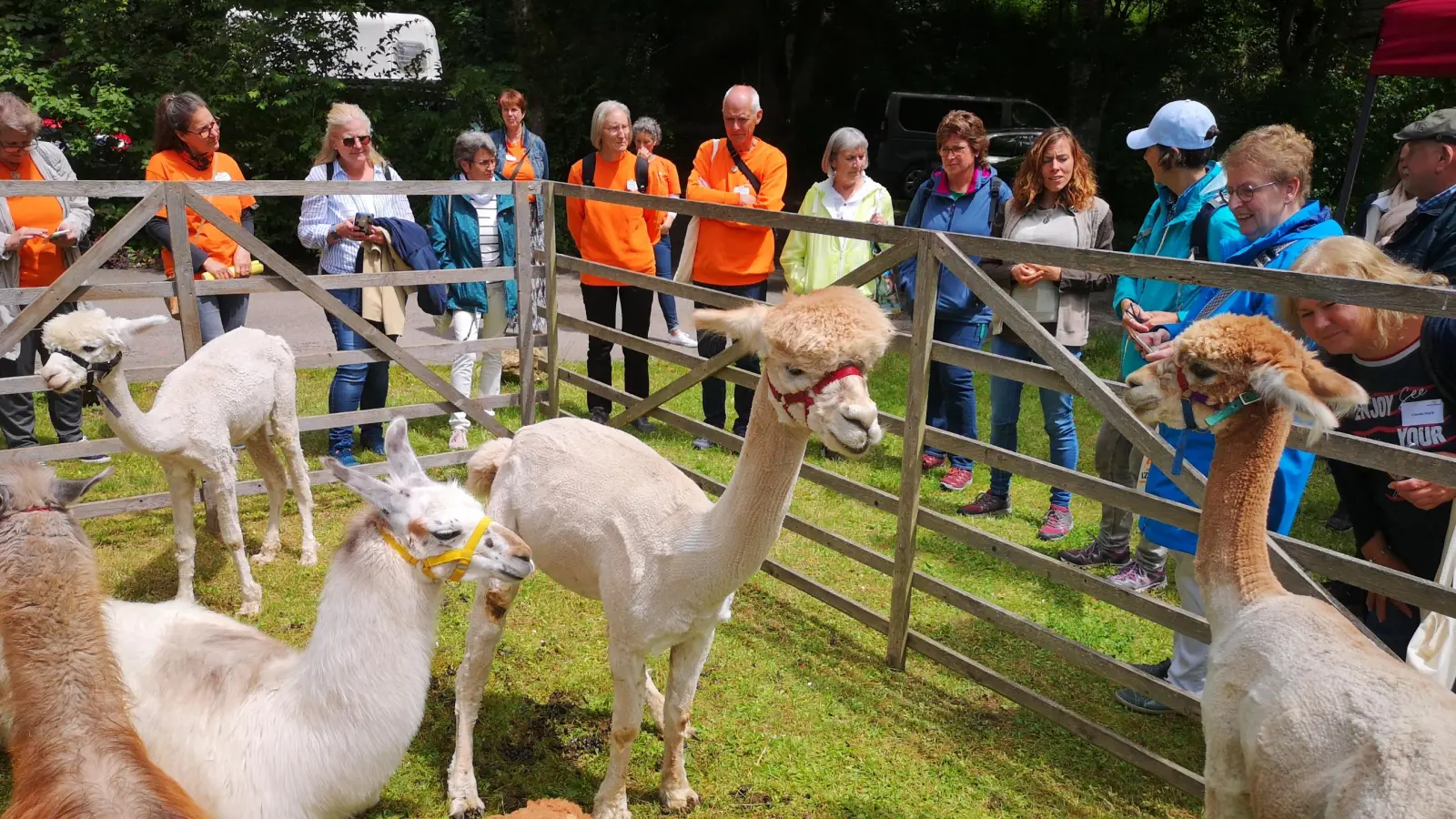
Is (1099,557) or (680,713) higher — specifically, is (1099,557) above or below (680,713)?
below

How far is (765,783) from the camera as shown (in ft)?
11.5

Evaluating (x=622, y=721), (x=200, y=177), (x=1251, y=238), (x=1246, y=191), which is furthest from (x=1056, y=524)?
(x=200, y=177)

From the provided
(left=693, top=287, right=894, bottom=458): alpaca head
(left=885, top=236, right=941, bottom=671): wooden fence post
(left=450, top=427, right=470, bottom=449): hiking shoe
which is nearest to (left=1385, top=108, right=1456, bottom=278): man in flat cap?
(left=885, top=236, right=941, bottom=671): wooden fence post

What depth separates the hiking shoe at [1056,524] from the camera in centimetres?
577

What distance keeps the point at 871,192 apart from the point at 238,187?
3.78m

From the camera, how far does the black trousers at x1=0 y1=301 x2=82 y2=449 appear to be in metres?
5.76

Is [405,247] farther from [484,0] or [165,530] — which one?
[484,0]

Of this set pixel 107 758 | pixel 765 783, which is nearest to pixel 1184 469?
pixel 765 783

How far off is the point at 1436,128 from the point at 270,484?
590 centimetres

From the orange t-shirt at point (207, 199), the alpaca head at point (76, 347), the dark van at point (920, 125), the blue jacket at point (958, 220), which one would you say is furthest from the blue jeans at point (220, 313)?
the dark van at point (920, 125)

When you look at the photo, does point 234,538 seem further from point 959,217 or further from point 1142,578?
point 1142,578

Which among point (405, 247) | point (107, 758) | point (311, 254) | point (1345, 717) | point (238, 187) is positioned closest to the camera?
point (1345, 717)

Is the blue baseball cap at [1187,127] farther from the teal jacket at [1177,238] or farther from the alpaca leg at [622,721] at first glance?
the alpaca leg at [622,721]

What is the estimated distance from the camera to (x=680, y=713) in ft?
10.6
